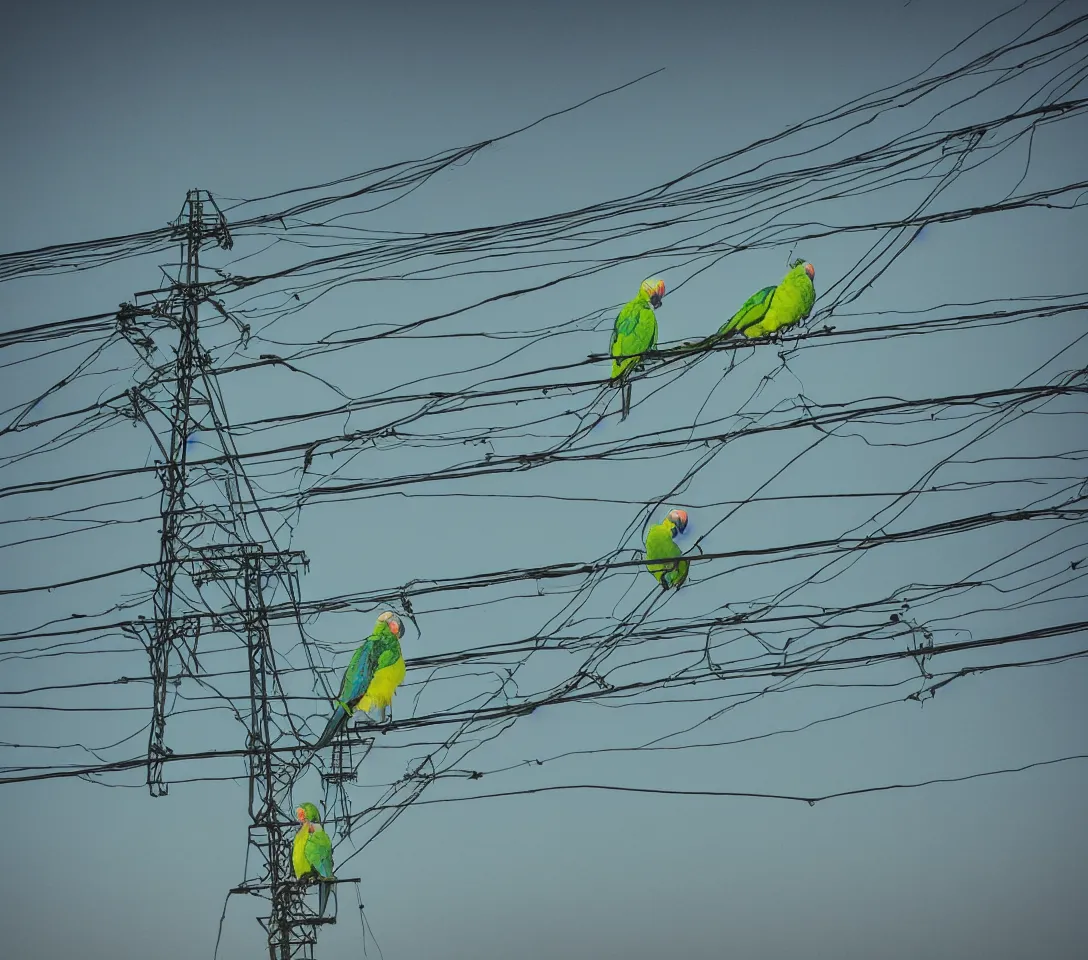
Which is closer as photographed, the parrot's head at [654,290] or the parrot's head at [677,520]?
the parrot's head at [677,520]

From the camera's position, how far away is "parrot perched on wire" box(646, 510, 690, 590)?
135 inches

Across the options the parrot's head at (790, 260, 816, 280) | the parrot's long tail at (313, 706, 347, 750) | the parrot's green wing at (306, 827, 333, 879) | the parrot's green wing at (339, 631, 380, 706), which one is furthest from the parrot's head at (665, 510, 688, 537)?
the parrot's green wing at (306, 827, 333, 879)

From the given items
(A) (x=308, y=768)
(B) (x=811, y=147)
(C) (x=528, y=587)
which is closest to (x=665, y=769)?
(C) (x=528, y=587)

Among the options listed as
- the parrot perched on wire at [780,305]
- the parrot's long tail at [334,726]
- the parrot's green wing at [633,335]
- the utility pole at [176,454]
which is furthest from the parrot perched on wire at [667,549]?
the utility pole at [176,454]

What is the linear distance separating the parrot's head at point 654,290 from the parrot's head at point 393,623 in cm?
129

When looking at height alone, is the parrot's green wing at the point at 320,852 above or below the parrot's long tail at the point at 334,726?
below

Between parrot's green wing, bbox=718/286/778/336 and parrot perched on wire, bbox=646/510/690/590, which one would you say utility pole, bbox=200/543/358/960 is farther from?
parrot's green wing, bbox=718/286/778/336

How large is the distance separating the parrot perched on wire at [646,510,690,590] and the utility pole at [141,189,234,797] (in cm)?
143

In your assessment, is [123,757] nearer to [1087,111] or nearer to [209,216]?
[209,216]

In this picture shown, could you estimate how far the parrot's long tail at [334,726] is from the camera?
3.37m

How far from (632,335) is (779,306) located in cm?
46

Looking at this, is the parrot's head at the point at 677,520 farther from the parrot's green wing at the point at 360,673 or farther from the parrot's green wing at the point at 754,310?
the parrot's green wing at the point at 360,673

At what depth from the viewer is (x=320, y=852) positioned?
332 cm

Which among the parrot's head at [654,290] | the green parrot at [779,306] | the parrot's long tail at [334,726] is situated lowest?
the parrot's long tail at [334,726]
